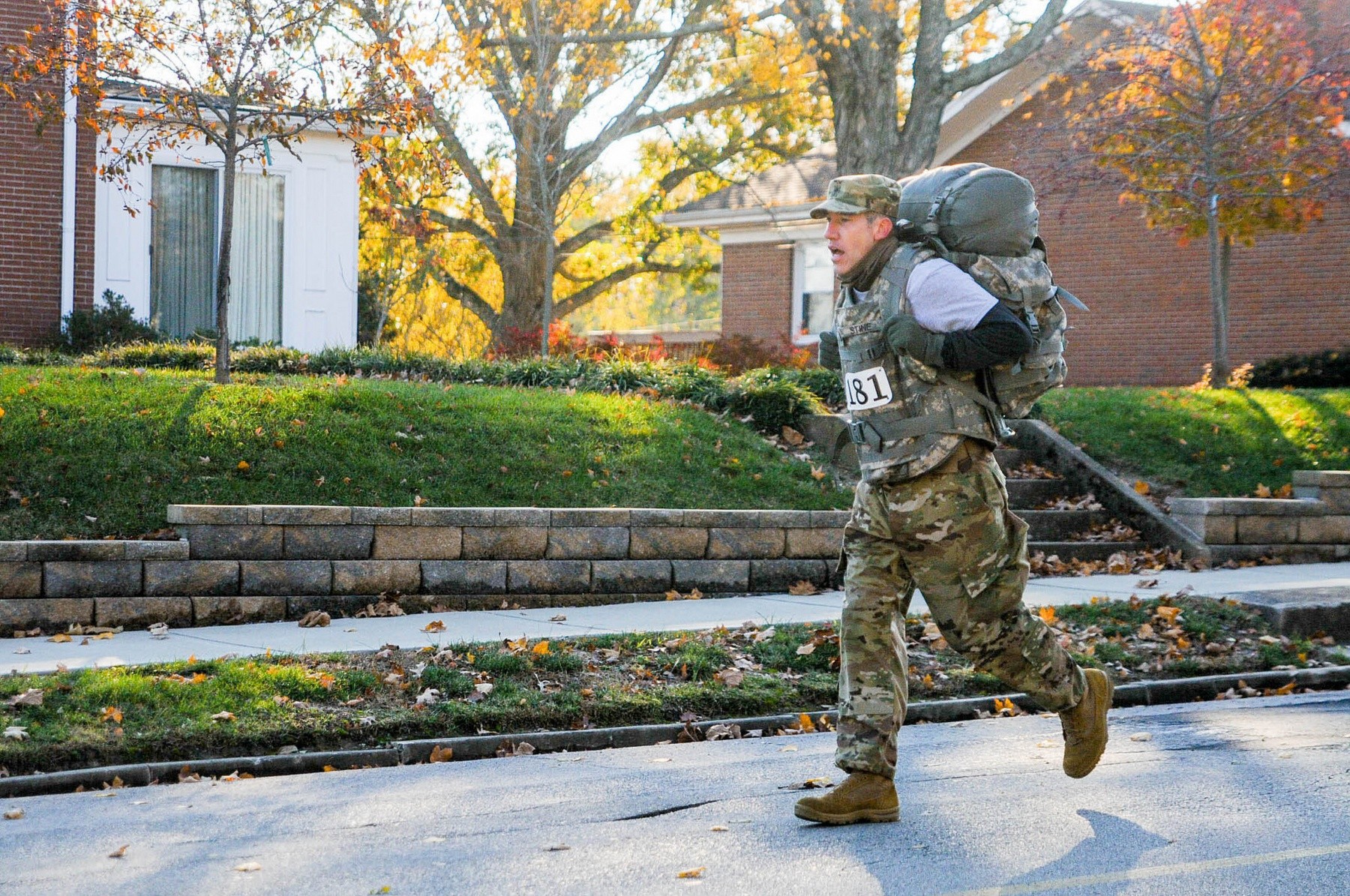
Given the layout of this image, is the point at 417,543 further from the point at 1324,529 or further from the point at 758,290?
the point at 758,290

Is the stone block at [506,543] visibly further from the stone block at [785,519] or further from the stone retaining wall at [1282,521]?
the stone retaining wall at [1282,521]

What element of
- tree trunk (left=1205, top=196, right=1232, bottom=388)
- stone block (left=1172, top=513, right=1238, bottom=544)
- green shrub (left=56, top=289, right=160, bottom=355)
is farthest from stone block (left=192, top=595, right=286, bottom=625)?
tree trunk (left=1205, top=196, right=1232, bottom=388)

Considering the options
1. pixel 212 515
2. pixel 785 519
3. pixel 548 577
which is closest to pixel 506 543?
pixel 548 577

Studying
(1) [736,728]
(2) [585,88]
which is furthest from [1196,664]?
(2) [585,88]

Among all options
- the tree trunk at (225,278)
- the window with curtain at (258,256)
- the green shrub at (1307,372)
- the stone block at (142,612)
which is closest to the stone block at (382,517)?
the stone block at (142,612)

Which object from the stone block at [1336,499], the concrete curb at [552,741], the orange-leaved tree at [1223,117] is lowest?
the concrete curb at [552,741]

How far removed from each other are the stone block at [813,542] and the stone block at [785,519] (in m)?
0.04

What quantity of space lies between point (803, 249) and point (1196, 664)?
18.9 metres

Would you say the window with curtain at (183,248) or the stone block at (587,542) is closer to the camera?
the stone block at (587,542)

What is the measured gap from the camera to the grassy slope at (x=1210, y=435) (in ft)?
42.3

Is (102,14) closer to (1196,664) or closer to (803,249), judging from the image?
(1196,664)

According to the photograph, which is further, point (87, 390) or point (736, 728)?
point (87, 390)

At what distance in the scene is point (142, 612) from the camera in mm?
8211

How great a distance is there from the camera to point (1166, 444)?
13414mm
